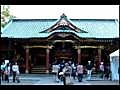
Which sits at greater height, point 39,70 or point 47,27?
point 47,27

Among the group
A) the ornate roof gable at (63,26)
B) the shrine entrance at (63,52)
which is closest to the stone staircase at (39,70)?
the shrine entrance at (63,52)

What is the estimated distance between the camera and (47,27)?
27875mm

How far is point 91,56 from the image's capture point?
26625 millimetres

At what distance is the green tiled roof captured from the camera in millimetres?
26672

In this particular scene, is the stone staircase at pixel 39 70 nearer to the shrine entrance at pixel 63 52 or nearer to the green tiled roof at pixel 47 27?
the shrine entrance at pixel 63 52

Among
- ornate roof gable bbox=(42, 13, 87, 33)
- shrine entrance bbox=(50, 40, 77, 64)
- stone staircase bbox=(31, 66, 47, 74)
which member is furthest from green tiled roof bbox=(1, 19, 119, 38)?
stone staircase bbox=(31, 66, 47, 74)

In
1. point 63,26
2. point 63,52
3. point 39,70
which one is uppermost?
point 63,26

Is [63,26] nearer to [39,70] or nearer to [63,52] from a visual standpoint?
[63,52]

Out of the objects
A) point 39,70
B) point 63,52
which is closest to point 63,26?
point 63,52

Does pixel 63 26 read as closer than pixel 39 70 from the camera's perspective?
No

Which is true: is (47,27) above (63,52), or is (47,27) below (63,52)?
above

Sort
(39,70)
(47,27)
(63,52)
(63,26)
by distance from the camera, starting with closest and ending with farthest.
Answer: (39,70)
(63,26)
(63,52)
(47,27)

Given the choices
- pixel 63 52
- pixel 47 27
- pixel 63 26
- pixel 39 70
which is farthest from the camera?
pixel 47 27
